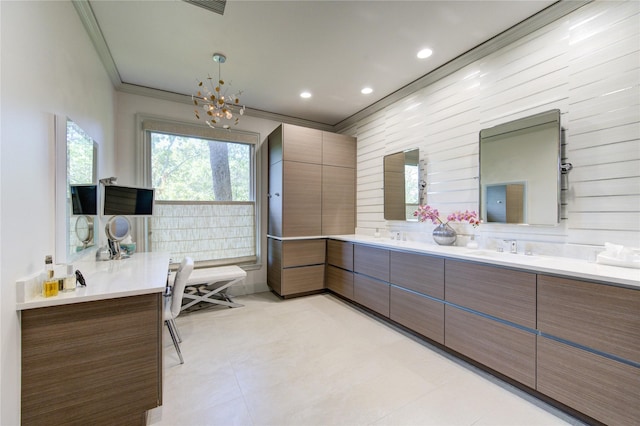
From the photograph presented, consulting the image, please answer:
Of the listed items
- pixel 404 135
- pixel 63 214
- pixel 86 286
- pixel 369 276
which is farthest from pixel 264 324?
pixel 404 135

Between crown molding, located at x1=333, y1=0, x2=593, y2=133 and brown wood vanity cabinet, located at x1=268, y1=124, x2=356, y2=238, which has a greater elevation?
crown molding, located at x1=333, y1=0, x2=593, y2=133

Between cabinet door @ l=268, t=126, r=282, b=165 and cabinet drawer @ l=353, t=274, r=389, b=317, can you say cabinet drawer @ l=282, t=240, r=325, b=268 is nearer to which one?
cabinet drawer @ l=353, t=274, r=389, b=317

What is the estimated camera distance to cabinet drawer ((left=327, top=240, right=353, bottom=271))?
3596 millimetres

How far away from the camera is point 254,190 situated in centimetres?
427

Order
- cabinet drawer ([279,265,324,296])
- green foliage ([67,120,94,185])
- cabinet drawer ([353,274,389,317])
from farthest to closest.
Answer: cabinet drawer ([279,265,324,296])
cabinet drawer ([353,274,389,317])
green foliage ([67,120,94,185])

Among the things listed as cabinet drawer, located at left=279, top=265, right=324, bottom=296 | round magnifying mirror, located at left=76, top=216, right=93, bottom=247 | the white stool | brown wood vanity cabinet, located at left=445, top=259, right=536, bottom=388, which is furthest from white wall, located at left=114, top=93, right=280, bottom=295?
brown wood vanity cabinet, located at left=445, top=259, right=536, bottom=388

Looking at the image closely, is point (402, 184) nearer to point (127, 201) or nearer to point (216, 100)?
point (216, 100)

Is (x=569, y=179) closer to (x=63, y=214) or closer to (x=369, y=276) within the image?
(x=369, y=276)

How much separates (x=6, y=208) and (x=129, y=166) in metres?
2.65

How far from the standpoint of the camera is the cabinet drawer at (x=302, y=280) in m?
3.77

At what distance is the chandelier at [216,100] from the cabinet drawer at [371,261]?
6.99 feet

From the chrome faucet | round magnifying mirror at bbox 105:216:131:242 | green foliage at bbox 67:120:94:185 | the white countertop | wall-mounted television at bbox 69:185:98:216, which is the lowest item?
the white countertop

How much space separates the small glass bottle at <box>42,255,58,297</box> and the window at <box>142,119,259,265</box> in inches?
91.3

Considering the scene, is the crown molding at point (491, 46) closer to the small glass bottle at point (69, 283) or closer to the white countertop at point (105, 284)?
the white countertop at point (105, 284)
